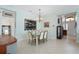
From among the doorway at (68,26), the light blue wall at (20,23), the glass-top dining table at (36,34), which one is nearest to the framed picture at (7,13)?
the light blue wall at (20,23)

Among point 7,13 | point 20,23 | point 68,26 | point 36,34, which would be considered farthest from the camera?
point 68,26

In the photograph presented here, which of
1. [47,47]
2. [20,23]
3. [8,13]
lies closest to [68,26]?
[47,47]

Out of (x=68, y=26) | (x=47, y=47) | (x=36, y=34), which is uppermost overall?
(x=68, y=26)

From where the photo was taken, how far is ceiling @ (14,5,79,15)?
263 cm

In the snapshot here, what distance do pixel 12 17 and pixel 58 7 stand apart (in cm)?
107

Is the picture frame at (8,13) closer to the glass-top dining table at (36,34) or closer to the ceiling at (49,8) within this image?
the ceiling at (49,8)

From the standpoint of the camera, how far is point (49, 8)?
107 inches

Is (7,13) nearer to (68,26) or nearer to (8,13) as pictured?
(8,13)

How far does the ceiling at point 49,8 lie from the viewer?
263 cm

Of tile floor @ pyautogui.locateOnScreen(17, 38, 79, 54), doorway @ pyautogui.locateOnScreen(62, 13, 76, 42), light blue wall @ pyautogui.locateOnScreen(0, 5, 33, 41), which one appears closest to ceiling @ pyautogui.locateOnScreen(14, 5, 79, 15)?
light blue wall @ pyautogui.locateOnScreen(0, 5, 33, 41)

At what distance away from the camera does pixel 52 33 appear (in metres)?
3.03

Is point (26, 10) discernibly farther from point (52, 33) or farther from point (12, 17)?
point (52, 33)

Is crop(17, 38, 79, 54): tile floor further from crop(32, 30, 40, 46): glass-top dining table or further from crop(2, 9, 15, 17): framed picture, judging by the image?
crop(2, 9, 15, 17): framed picture
